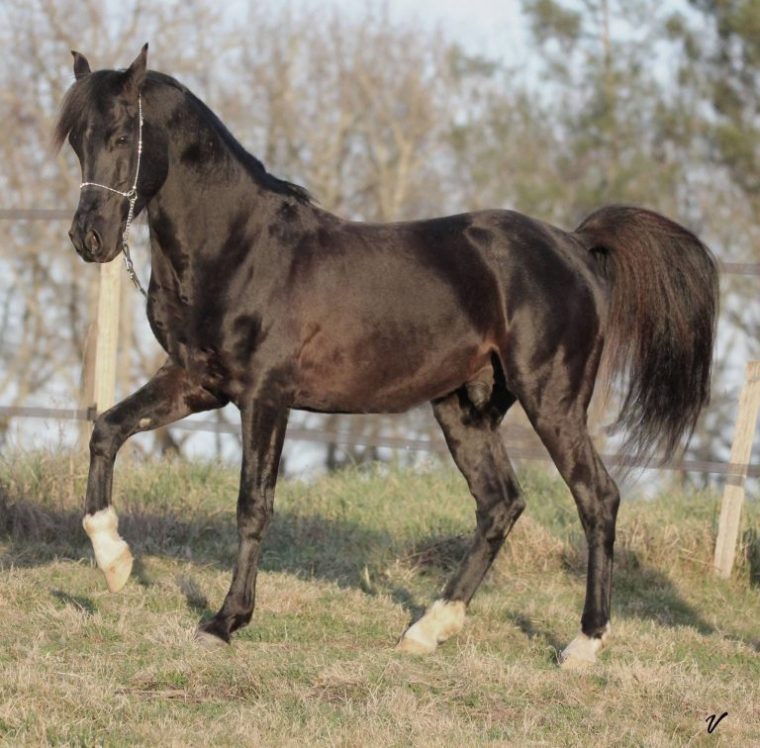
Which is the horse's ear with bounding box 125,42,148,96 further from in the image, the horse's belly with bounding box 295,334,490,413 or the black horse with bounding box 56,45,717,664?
the horse's belly with bounding box 295,334,490,413

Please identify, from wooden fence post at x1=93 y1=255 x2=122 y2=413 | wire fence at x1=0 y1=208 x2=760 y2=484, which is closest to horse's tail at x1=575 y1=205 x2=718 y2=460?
wire fence at x1=0 y1=208 x2=760 y2=484

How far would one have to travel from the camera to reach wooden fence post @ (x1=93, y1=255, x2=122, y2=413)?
8.25m

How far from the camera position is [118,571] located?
544 cm

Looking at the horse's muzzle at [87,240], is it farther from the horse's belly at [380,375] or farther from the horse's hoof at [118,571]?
the horse's hoof at [118,571]

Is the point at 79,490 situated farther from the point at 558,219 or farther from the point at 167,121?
the point at 558,219

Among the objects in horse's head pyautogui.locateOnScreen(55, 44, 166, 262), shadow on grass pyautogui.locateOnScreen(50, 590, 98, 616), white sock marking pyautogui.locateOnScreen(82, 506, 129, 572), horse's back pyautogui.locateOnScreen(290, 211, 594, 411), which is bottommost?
shadow on grass pyautogui.locateOnScreen(50, 590, 98, 616)

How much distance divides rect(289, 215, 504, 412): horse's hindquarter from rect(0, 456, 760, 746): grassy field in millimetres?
1053

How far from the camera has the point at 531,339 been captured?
5707mm

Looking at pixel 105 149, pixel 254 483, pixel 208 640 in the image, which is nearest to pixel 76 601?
pixel 208 640

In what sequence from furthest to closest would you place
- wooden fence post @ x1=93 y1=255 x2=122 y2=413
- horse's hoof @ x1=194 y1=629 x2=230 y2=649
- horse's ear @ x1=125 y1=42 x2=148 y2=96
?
1. wooden fence post @ x1=93 y1=255 x2=122 y2=413
2. horse's ear @ x1=125 y1=42 x2=148 y2=96
3. horse's hoof @ x1=194 y1=629 x2=230 y2=649

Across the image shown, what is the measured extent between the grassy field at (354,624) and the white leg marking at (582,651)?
83 mm

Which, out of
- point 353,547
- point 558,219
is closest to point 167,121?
point 353,547

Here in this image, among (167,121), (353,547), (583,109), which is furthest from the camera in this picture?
(583,109)

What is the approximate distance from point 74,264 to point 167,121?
67.9ft
